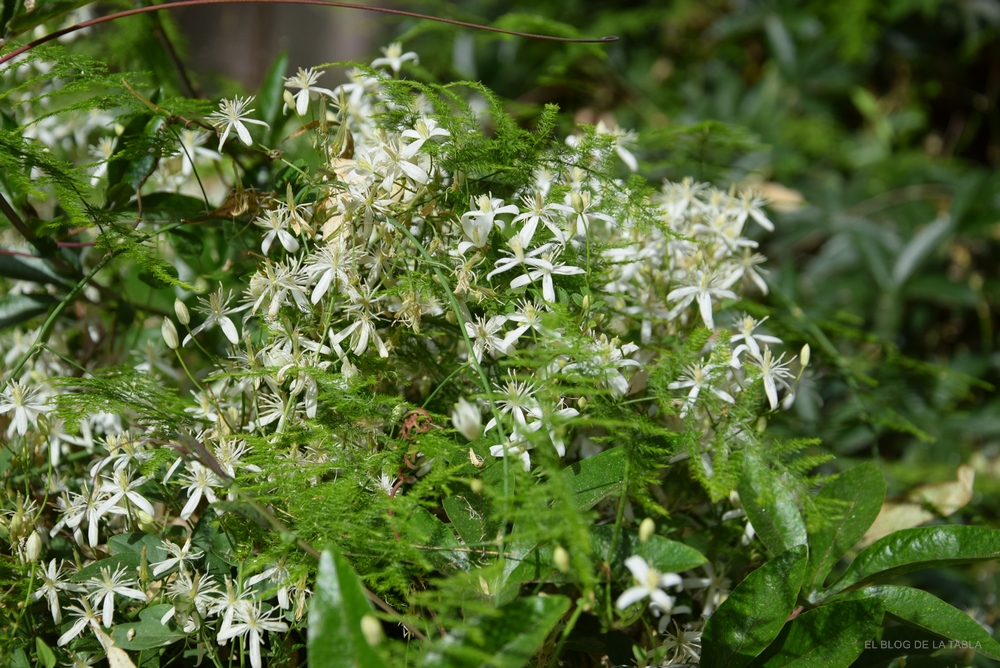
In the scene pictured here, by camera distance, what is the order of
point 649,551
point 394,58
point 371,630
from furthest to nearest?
point 394,58 → point 649,551 → point 371,630

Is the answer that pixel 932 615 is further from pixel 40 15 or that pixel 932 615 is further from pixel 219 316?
pixel 40 15

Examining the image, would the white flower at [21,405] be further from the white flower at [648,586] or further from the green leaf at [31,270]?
the white flower at [648,586]

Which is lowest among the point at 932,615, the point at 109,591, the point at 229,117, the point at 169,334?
the point at 932,615

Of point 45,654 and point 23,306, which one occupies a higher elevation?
point 23,306

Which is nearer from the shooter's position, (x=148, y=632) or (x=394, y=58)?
(x=148, y=632)

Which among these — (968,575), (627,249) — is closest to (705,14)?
(968,575)

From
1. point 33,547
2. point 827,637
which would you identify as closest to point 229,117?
point 33,547

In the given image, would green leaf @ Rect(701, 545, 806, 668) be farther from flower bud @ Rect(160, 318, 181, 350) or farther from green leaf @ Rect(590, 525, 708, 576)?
flower bud @ Rect(160, 318, 181, 350)
